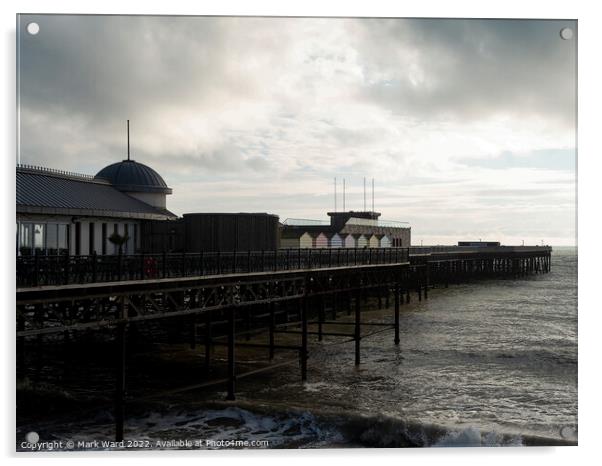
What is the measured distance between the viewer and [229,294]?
23.5 meters

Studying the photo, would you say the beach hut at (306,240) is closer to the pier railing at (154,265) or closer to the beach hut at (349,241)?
the beach hut at (349,241)

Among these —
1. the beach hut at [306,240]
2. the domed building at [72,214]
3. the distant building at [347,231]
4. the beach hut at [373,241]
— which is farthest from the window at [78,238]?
the beach hut at [373,241]

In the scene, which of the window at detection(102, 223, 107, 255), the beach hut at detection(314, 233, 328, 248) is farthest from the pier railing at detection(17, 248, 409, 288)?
the beach hut at detection(314, 233, 328, 248)

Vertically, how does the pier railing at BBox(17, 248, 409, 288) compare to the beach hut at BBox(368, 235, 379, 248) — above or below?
below

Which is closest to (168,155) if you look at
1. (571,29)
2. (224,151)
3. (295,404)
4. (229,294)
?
(224,151)

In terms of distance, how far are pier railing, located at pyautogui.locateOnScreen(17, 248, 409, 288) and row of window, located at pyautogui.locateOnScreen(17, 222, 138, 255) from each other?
88.8 inches

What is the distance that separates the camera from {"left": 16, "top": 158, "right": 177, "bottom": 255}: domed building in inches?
875

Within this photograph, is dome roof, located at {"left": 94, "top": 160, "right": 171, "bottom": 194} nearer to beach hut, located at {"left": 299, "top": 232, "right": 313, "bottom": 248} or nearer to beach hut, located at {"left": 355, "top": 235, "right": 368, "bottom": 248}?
beach hut, located at {"left": 299, "top": 232, "right": 313, "bottom": 248}

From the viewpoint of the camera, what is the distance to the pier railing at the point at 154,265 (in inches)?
670

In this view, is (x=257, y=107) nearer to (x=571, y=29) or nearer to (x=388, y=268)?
(x=571, y=29)

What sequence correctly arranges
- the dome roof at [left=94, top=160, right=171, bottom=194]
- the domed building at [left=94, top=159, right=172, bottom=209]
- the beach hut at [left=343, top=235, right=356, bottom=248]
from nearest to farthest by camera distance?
the domed building at [left=94, top=159, right=172, bottom=209] < the dome roof at [left=94, top=160, right=171, bottom=194] < the beach hut at [left=343, top=235, right=356, bottom=248]

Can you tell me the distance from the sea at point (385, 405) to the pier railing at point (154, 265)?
437cm

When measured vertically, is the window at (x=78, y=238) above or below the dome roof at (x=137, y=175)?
below

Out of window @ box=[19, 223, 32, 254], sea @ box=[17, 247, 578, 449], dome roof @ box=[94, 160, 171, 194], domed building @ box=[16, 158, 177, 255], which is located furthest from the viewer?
dome roof @ box=[94, 160, 171, 194]
